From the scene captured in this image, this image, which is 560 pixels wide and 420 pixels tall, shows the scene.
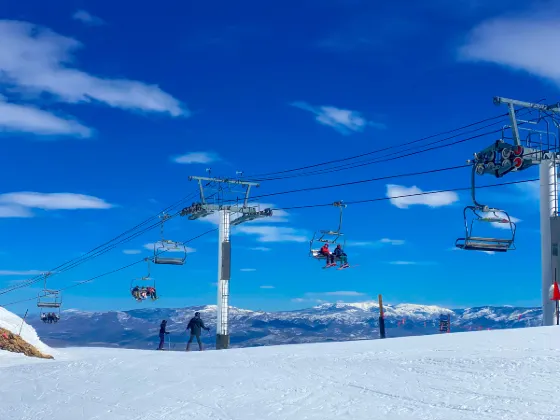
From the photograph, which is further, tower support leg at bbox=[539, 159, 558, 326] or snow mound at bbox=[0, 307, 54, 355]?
snow mound at bbox=[0, 307, 54, 355]

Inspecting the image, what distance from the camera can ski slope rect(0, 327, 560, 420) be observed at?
1137 centimetres

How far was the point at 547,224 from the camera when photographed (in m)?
23.7

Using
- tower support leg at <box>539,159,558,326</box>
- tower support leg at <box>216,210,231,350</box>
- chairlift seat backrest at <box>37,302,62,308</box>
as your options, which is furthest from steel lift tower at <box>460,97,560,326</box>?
chairlift seat backrest at <box>37,302,62,308</box>

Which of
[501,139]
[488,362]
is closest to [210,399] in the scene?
[488,362]

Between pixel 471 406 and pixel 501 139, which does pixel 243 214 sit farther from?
pixel 471 406

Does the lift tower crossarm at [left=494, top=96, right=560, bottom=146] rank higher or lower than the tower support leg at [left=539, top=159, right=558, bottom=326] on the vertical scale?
higher

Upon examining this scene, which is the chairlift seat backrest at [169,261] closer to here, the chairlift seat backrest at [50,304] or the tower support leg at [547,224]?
the chairlift seat backrest at [50,304]

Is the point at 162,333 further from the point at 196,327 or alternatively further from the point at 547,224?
the point at 547,224

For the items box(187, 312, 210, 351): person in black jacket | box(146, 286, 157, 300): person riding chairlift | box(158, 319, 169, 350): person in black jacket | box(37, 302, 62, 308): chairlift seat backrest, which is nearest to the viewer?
box(187, 312, 210, 351): person in black jacket

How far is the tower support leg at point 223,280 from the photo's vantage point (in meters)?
32.8

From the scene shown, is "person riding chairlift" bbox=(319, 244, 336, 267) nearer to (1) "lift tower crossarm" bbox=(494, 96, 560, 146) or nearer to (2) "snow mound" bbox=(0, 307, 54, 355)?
(1) "lift tower crossarm" bbox=(494, 96, 560, 146)

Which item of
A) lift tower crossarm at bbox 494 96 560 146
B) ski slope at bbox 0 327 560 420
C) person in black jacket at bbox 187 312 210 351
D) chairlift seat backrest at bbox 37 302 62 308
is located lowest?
ski slope at bbox 0 327 560 420

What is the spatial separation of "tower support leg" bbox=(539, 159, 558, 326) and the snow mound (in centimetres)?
1900

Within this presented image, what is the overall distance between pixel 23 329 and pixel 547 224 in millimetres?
21967
